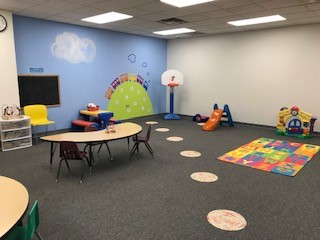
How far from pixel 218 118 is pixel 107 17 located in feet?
13.7

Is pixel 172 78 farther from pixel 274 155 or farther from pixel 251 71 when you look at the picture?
pixel 274 155

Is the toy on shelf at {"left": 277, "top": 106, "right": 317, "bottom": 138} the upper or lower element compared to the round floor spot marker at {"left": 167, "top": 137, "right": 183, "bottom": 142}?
upper

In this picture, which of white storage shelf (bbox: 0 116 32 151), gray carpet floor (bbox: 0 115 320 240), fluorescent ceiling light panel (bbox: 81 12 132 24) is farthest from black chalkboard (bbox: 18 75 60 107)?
fluorescent ceiling light panel (bbox: 81 12 132 24)

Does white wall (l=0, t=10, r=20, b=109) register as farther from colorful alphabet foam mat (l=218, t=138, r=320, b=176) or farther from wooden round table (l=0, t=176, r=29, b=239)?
colorful alphabet foam mat (l=218, t=138, r=320, b=176)

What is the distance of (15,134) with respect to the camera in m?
5.56

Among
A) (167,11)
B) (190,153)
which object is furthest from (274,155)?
(167,11)

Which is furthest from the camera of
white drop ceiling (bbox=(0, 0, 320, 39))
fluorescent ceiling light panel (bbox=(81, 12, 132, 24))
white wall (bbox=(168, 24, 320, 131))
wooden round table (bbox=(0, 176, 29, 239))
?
white wall (bbox=(168, 24, 320, 131))

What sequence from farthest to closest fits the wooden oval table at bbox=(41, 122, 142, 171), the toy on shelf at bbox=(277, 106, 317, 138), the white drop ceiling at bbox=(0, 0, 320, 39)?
the toy on shelf at bbox=(277, 106, 317, 138)
the white drop ceiling at bbox=(0, 0, 320, 39)
the wooden oval table at bbox=(41, 122, 142, 171)

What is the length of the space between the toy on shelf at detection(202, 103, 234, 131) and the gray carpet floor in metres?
2.19

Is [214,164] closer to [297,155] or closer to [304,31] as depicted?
[297,155]

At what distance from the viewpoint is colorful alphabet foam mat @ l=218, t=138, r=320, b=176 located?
14.7 feet

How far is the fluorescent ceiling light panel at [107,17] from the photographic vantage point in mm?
5721

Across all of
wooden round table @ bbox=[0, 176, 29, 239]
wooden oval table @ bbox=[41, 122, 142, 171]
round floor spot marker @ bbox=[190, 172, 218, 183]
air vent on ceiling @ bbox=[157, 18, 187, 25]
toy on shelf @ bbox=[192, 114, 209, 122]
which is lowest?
round floor spot marker @ bbox=[190, 172, 218, 183]

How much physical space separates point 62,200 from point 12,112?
10.5 ft
